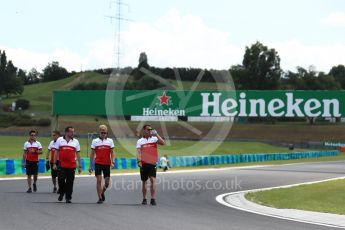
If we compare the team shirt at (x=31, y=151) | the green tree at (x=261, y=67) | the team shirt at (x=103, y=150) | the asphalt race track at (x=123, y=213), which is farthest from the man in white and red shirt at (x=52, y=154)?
the green tree at (x=261, y=67)

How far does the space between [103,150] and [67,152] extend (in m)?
0.83

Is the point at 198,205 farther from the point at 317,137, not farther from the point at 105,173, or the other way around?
the point at 317,137

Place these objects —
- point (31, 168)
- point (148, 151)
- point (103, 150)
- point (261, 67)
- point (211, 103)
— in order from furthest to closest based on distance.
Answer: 1. point (261, 67)
2. point (211, 103)
3. point (31, 168)
4. point (103, 150)
5. point (148, 151)

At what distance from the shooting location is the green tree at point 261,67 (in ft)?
458

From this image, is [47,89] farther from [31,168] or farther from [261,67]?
[31,168]

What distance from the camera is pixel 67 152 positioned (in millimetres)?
15219

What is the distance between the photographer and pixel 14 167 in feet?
96.2

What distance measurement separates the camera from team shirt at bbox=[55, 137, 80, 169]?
1516 cm

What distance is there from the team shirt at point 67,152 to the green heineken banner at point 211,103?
54573mm

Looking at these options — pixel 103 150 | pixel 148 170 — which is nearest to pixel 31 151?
pixel 103 150

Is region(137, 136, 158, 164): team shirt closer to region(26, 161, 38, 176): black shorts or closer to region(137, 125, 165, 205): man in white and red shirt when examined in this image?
region(137, 125, 165, 205): man in white and red shirt

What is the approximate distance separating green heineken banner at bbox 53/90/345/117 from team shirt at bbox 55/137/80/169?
2149 inches

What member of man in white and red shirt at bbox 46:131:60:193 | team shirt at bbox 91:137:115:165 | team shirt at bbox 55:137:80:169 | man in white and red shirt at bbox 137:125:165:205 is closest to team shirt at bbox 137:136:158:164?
man in white and red shirt at bbox 137:125:165:205

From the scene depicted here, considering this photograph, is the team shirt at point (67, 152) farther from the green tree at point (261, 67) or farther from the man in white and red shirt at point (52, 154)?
the green tree at point (261, 67)
